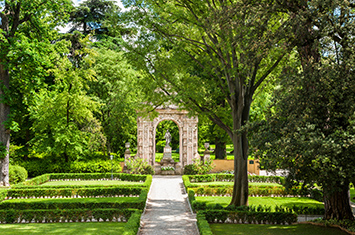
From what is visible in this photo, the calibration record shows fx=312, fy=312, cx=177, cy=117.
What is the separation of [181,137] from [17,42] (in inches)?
610

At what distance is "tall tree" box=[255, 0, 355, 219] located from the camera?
7.91 metres

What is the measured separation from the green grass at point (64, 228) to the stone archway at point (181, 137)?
16234 millimetres

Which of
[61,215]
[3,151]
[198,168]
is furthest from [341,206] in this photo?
[3,151]

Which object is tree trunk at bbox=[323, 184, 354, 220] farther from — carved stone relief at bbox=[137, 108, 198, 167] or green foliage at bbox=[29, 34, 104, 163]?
green foliage at bbox=[29, 34, 104, 163]

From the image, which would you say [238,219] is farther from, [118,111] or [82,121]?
[118,111]

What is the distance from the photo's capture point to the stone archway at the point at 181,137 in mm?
28072

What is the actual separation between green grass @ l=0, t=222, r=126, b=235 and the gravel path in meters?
1.08

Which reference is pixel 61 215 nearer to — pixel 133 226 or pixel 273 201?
pixel 133 226

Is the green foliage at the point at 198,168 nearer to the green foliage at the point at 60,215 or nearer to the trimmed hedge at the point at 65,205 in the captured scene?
the trimmed hedge at the point at 65,205

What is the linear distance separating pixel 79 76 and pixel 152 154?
30.7 ft

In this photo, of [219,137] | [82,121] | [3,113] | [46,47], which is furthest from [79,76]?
[219,137]

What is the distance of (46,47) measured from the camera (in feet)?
69.4

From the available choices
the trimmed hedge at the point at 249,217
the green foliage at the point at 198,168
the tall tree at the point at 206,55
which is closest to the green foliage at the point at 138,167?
the green foliage at the point at 198,168

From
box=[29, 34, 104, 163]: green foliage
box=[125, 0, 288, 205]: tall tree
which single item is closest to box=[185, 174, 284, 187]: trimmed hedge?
box=[125, 0, 288, 205]: tall tree
